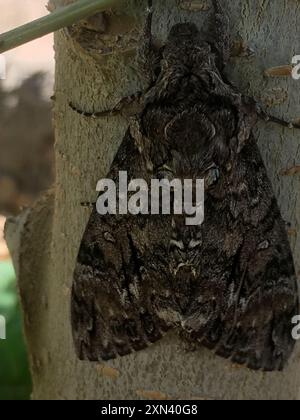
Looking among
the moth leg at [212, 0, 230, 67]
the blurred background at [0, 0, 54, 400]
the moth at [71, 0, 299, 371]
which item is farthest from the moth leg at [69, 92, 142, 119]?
the blurred background at [0, 0, 54, 400]

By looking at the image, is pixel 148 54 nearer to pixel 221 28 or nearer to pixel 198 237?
pixel 221 28

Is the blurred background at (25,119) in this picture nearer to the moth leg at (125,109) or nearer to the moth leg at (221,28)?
the moth leg at (125,109)

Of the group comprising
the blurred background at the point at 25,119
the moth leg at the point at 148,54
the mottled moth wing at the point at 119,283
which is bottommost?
the mottled moth wing at the point at 119,283

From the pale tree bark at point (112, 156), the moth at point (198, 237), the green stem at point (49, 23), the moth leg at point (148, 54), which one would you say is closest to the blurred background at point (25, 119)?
the pale tree bark at point (112, 156)

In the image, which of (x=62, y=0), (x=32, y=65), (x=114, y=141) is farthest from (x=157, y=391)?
(x=32, y=65)

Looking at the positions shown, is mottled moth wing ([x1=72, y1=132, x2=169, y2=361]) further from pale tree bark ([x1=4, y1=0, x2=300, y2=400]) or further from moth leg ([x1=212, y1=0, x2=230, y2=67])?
moth leg ([x1=212, y1=0, x2=230, y2=67])
